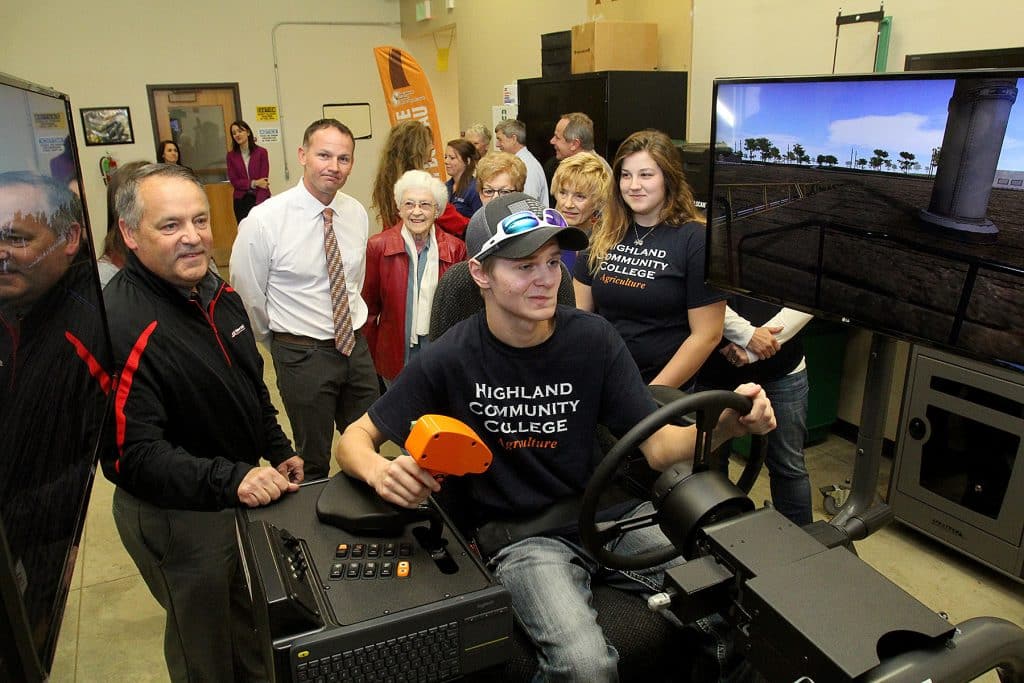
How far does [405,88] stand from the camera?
5.52 meters

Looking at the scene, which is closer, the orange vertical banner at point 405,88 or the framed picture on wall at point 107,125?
the orange vertical banner at point 405,88

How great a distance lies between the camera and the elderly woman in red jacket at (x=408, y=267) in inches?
117

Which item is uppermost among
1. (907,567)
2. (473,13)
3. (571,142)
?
(473,13)

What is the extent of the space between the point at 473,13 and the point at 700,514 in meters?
7.25

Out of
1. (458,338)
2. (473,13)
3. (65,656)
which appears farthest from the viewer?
(473,13)

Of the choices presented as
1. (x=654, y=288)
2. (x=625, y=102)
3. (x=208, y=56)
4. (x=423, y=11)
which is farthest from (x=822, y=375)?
(x=208, y=56)

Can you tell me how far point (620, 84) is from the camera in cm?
471

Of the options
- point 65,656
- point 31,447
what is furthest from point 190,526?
point 65,656

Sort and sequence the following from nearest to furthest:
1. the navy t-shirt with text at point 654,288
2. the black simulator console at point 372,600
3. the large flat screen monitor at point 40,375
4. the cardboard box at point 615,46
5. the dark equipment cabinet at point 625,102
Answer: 1. the large flat screen monitor at point 40,375
2. the black simulator console at point 372,600
3. the navy t-shirt with text at point 654,288
4. the dark equipment cabinet at point 625,102
5. the cardboard box at point 615,46

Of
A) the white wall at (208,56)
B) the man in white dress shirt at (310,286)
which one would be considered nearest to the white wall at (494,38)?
the white wall at (208,56)

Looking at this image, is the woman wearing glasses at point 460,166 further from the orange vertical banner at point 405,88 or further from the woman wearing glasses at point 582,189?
the woman wearing glasses at point 582,189

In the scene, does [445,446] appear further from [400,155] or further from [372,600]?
[400,155]

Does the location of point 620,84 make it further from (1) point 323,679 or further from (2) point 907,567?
(1) point 323,679

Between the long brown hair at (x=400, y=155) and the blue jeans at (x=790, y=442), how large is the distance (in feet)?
6.58
